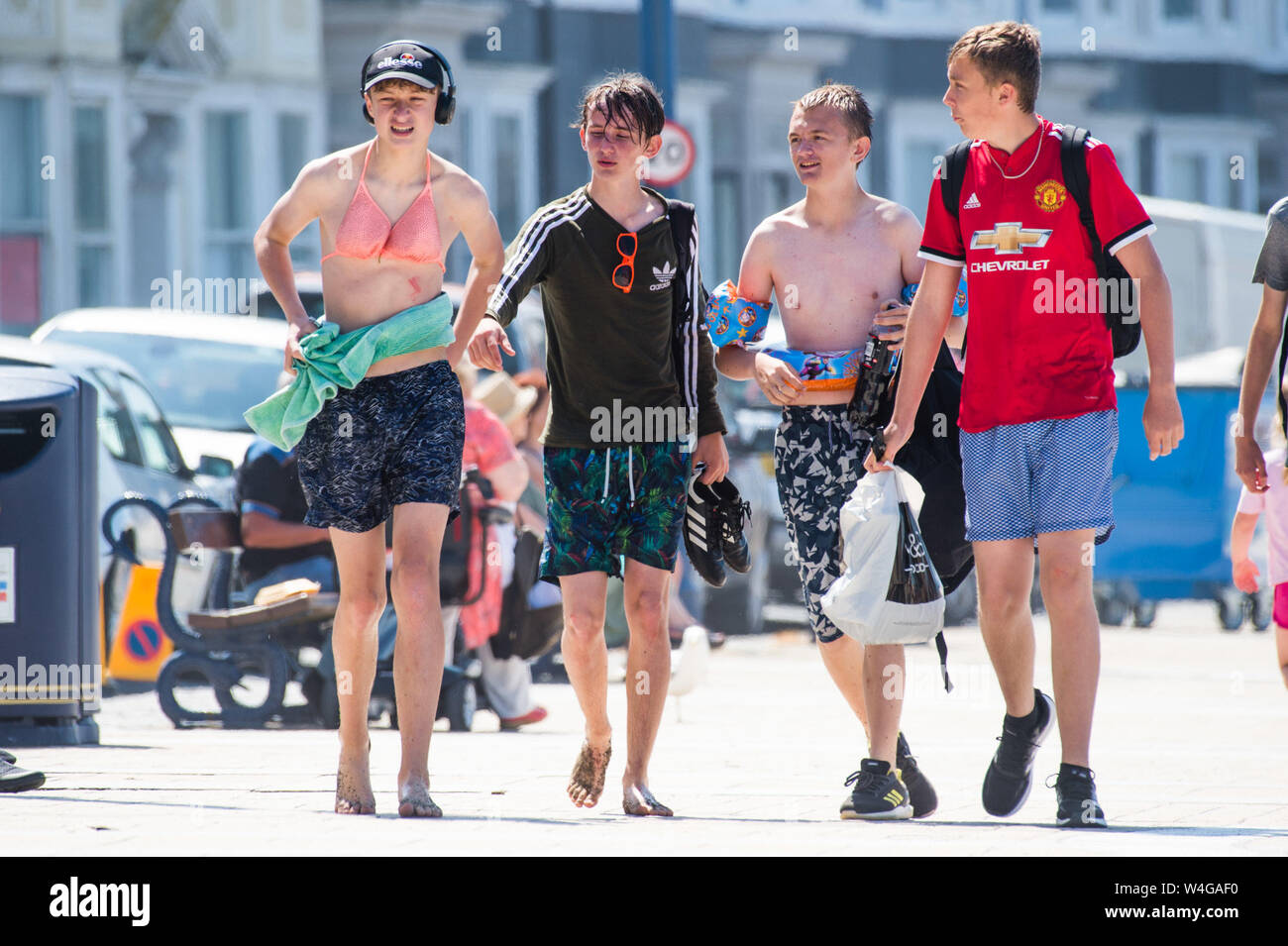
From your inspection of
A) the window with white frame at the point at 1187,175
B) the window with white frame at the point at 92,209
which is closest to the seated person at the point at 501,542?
the window with white frame at the point at 92,209

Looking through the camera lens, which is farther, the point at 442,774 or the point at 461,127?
the point at 461,127

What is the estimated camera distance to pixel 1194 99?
35812mm

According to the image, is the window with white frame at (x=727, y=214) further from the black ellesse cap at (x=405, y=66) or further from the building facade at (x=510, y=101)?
the black ellesse cap at (x=405, y=66)

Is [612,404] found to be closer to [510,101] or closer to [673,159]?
[673,159]

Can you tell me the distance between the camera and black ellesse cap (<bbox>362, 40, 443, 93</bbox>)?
243 inches

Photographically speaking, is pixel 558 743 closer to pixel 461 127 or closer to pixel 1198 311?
pixel 1198 311

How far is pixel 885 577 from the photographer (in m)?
6.04

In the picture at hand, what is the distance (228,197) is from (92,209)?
2.28 meters

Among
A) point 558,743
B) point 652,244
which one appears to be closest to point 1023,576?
point 652,244

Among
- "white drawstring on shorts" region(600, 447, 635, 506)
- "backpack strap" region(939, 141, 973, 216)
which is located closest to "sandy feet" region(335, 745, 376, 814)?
"white drawstring on shorts" region(600, 447, 635, 506)

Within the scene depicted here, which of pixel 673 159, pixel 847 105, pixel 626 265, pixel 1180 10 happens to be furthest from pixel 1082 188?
pixel 1180 10

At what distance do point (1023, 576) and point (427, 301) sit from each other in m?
1.81

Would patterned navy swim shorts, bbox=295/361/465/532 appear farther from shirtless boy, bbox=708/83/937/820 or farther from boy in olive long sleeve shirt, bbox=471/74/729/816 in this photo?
shirtless boy, bbox=708/83/937/820

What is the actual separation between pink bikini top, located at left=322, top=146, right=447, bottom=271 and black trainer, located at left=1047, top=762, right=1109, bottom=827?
87.9 inches
